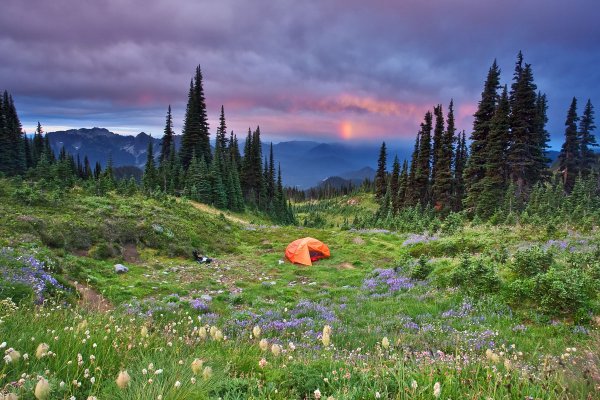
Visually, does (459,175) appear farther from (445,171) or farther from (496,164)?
(496,164)

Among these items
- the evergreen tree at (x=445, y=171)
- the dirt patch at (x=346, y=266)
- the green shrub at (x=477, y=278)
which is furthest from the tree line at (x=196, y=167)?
the green shrub at (x=477, y=278)

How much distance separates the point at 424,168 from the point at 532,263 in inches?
2098

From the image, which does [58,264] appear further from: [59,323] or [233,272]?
[59,323]

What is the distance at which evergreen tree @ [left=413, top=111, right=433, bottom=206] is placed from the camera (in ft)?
201

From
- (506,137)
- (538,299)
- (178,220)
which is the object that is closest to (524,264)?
(538,299)

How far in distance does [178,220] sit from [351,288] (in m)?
16.3

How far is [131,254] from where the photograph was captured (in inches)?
753

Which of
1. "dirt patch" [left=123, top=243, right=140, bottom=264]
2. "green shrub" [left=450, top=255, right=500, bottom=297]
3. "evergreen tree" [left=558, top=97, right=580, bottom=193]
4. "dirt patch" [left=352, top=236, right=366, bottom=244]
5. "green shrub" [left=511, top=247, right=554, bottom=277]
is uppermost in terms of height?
"evergreen tree" [left=558, top=97, right=580, bottom=193]

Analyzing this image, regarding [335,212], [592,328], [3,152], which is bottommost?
[335,212]

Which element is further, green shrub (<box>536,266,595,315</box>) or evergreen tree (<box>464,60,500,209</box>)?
evergreen tree (<box>464,60,500,209</box>)

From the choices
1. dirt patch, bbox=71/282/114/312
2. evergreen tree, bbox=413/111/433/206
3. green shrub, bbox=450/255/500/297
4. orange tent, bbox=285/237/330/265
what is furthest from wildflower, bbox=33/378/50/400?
evergreen tree, bbox=413/111/433/206

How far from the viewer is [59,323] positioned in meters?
4.48

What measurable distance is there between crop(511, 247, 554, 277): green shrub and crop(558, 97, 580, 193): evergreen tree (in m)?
60.3

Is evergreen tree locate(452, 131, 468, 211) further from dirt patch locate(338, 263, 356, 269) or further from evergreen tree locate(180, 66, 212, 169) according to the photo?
evergreen tree locate(180, 66, 212, 169)
